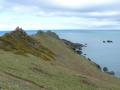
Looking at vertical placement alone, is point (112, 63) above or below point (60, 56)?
below

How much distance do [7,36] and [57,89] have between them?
33493 mm

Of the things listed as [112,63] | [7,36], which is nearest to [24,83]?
[7,36]

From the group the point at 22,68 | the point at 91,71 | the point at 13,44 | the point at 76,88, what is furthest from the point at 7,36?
the point at 76,88

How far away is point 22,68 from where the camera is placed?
42844mm

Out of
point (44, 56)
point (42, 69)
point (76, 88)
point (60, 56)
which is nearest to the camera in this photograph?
point (76, 88)

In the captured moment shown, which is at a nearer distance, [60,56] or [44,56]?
[44,56]

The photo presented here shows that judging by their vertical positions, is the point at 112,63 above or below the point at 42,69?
below

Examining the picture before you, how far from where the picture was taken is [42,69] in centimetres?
4662

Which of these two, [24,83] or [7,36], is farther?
[7,36]

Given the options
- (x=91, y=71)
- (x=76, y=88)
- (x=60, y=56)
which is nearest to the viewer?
(x=76, y=88)

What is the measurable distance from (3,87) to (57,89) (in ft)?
30.6

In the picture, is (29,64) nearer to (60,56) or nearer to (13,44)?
(13,44)

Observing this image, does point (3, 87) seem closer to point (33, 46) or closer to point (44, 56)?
point (44, 56)

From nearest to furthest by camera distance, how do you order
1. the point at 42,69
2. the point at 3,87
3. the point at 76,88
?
the point at 3,87 → the point at 76,88 → the point at 42,69
